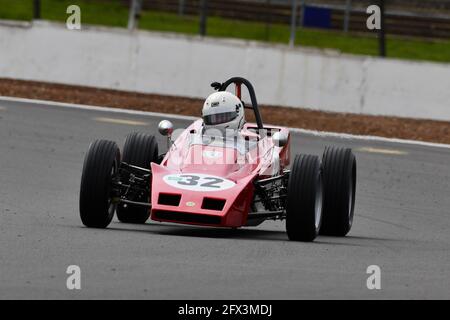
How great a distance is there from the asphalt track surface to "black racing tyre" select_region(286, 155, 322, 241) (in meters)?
0.15

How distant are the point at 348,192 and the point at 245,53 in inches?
424

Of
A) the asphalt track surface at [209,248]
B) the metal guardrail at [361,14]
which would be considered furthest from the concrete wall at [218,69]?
the metal guardrail at [361,14]

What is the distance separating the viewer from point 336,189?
1253cm

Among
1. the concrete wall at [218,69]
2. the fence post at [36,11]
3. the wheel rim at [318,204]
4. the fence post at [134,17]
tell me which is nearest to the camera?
the wheel rim at [318,204]

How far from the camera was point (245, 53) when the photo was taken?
23141mm

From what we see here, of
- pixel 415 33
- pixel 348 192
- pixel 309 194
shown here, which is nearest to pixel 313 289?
pixel 309 194

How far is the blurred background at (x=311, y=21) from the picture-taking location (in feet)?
103

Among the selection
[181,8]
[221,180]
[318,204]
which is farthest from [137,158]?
[181,8]

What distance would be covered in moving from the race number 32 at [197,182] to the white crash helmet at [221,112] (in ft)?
3.74

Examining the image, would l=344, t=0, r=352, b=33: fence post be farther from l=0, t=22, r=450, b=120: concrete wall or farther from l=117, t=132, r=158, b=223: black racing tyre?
l=117, t=132, r=158, b=223: black racing tyre

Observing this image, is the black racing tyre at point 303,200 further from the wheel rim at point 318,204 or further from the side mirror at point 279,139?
the side mirror at point 279,139

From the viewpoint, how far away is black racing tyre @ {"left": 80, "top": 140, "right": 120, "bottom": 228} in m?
11.4
